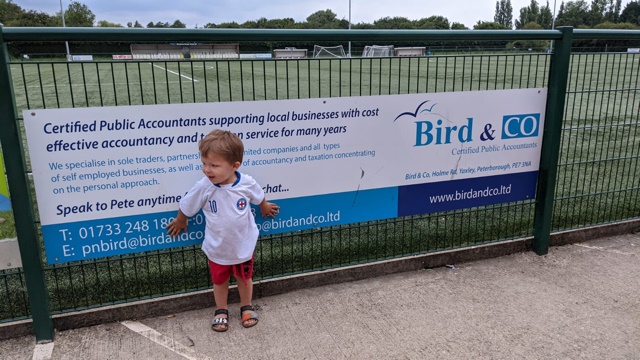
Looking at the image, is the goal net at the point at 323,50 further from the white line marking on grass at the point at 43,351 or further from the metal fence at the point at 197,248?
the white line marking on grass at the point at 43,351

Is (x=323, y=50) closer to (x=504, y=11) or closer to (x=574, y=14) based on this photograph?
(x=574, y=14)

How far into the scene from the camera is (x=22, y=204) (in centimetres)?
293

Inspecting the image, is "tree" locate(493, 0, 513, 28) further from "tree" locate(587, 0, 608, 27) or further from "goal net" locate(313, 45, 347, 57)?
"goal net" locate(313, 45, 347, 57)

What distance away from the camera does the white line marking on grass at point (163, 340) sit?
3.00m

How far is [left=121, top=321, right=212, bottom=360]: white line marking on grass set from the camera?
3000mm

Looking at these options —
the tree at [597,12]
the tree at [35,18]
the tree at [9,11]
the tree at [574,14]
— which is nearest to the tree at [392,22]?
the tree at [574,14]

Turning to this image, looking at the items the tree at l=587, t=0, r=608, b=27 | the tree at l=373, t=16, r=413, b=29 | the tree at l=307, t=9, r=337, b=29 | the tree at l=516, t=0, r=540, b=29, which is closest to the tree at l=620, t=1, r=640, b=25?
the tree at l=587, t=0, r=608, b=27

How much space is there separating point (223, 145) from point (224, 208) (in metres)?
0.40

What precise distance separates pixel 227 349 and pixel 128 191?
1120mm

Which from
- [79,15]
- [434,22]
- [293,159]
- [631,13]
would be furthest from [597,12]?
[293,159]

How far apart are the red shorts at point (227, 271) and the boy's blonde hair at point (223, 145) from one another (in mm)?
700

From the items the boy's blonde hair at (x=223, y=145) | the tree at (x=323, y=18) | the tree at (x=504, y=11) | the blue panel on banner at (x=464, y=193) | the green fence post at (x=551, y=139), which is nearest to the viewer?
the boy's blonde hair at (x=223, y=145)

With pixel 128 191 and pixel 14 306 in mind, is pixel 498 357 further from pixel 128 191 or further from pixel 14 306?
pixel 14 306

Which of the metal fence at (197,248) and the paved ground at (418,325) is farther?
the paved ground at (418,325)
